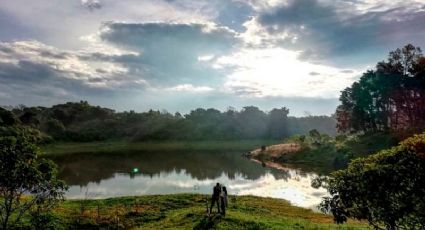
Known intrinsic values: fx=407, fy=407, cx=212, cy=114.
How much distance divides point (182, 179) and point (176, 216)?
37.6m

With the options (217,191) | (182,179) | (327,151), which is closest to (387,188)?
(217,191)

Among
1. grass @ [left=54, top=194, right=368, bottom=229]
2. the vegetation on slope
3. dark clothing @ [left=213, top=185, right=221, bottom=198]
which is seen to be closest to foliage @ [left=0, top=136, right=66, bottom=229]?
grass @ [left=54, top=194, right=368, bottom=229]

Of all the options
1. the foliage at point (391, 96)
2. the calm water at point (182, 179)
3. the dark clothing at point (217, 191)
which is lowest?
the calm water at point (182, 179)

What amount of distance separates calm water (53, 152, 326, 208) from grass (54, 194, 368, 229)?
10.2 m

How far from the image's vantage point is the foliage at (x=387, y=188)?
1453 centimetres

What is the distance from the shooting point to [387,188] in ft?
50.2

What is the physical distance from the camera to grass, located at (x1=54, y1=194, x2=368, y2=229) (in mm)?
29172

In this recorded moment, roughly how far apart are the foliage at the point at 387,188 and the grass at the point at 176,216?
37.7 feet

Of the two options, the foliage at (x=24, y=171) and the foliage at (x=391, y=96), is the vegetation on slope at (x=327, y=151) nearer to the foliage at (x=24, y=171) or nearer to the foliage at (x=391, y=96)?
the foliage at (x=391, y=96)

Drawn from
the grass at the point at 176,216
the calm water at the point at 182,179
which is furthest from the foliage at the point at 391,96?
the grass at the point at 176,216

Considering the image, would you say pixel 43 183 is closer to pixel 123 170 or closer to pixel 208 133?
pixel 123 170

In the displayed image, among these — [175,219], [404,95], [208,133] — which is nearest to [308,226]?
[175,219]

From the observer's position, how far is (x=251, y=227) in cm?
2769

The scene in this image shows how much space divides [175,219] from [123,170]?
5087 cm
